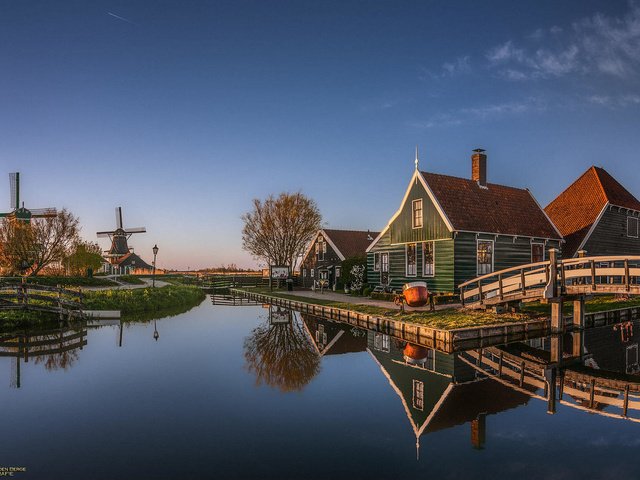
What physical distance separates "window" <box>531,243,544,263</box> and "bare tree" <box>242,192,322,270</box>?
31.0 m

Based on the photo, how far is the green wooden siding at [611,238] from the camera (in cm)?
2900

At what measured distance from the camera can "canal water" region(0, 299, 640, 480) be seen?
6.81m

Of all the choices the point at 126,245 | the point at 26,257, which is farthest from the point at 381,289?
the point at 126,245

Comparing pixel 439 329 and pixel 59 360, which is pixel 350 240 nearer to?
pixel 439 329

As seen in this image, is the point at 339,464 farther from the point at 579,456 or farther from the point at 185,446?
the point at 579,456

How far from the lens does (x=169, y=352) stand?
50.2 ft

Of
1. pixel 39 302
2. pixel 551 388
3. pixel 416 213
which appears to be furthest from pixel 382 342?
pixel 39 302

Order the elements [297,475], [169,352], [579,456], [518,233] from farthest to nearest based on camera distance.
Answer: [518,233], [169,352], [579,456], [297,475]

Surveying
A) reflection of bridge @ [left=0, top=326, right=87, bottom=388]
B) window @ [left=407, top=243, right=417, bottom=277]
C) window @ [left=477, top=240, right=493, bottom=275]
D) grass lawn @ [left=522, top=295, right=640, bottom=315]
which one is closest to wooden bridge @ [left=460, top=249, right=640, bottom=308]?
grass lawn @ [left=522, top=295, right=640, bottom=315]

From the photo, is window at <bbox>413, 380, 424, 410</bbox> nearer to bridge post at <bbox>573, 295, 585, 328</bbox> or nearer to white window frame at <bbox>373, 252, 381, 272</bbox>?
bridge post at <bbox>573, 295, 585, 328</bbox>

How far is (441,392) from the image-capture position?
33.7 ft

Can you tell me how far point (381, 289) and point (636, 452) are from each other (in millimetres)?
21484

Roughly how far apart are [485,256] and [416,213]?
4.47m

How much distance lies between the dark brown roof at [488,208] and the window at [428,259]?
2.17m
